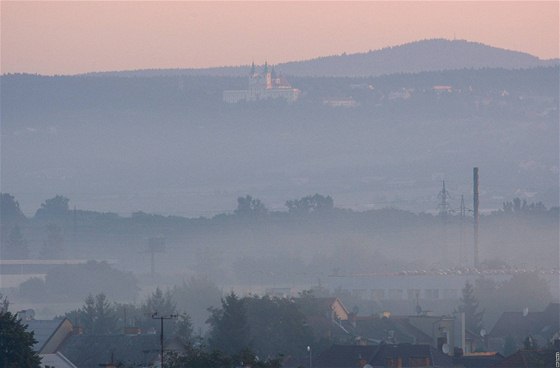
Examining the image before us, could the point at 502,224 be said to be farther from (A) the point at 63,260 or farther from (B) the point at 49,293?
(B) the point at 49,293

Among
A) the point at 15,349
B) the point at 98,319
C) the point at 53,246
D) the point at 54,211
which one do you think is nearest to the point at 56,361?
the point at 15,349

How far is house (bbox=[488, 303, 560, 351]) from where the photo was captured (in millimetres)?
64438

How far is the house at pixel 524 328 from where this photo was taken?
64438mm

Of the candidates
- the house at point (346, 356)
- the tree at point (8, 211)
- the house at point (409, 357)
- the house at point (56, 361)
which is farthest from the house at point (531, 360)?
the tree at point (8, 211)

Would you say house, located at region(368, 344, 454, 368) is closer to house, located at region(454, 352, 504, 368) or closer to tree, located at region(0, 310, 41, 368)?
house, located at region(454, 352, 504, 368)

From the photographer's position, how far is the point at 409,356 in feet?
148

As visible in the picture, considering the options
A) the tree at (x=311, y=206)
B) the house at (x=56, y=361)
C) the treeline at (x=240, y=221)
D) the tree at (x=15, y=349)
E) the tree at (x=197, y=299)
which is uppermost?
the tree at (x=15, y=349)

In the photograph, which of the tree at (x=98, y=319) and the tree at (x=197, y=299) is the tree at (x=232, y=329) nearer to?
the tree at (x=98, y=319)

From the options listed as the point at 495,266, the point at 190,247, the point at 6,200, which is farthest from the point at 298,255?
the point at 6,200

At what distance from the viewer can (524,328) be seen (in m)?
70.4

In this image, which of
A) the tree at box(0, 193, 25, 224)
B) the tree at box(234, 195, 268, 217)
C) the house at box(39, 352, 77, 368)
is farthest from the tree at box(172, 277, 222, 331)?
the tree at box(234, 195, 268, 217)

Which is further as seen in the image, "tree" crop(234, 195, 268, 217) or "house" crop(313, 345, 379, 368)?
"tree" crop(234, 195, 268, 217)

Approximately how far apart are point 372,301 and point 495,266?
56.5ft

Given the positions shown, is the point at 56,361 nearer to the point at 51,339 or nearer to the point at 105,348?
the point at 105,348
